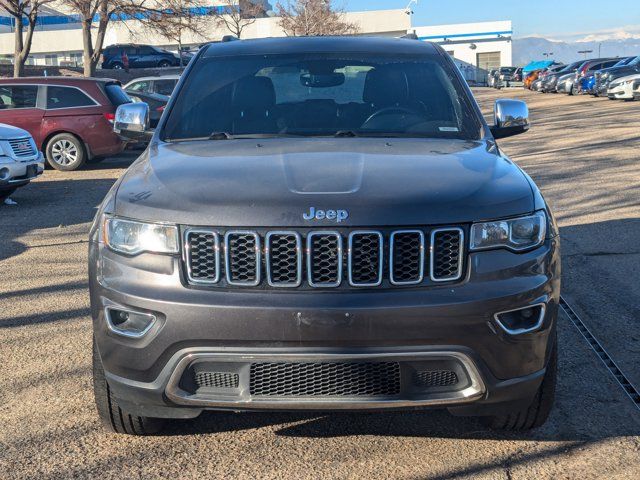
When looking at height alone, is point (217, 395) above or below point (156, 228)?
below

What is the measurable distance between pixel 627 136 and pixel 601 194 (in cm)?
808

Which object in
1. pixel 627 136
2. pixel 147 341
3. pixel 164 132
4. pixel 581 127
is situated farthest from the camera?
pixel 581 127

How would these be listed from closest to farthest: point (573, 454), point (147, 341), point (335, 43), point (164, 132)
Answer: point (147, 341) → point (573, 454) → point (164, 132) → point (335, 43)

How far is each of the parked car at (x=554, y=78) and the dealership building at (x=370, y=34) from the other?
98.7 ft

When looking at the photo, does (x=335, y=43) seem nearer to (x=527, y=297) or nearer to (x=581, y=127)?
(x=527, y=297)

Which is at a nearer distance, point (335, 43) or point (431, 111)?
point (431, 111)

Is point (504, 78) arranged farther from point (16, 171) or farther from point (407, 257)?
point (407, 257)

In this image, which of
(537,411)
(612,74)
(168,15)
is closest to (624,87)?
(612,74)

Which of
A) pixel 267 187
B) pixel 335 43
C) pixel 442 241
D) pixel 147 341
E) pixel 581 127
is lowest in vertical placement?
pixel 581 127

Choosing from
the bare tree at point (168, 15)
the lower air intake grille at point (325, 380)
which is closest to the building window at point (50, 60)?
the bare tree at point (168, 15)

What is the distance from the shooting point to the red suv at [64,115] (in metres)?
15.2

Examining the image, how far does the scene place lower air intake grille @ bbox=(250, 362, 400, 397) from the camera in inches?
123

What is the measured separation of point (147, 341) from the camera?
3.13m

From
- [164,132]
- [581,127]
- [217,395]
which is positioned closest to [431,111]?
[164,132]
